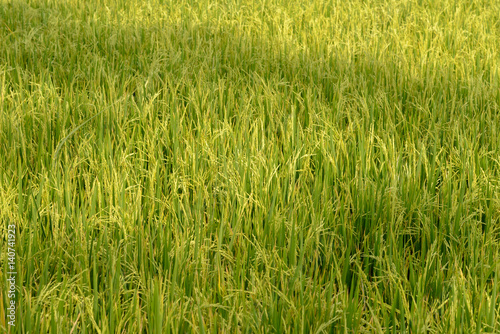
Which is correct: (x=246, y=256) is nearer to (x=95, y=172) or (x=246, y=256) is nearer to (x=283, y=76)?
(x=95, y=172)

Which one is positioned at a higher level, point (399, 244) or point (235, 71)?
point (235, 71)

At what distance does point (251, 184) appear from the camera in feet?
5.58

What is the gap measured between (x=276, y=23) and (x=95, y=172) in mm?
2018

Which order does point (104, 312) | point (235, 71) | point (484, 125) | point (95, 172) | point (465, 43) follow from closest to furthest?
point (104, 312) < point (95, 172) < point (484, 125) < point (235, 71) < point (465, 43)

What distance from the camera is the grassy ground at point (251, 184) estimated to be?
1256mm

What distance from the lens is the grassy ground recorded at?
49.4 inches

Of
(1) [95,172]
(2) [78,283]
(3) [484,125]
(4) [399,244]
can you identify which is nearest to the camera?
(2) [78,283]

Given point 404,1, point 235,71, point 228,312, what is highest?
point 404,1

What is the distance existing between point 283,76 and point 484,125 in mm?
1018

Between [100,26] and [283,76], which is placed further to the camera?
[100,26]

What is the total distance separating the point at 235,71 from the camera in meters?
2.77

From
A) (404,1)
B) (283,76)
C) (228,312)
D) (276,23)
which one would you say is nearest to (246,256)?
(228,312)

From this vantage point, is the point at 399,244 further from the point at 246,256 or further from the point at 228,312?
the point at 228,312

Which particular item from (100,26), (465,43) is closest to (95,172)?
(100,26)
